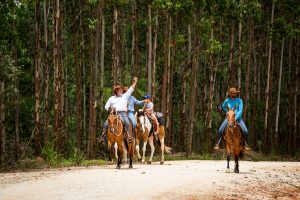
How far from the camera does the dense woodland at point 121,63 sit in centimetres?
2955

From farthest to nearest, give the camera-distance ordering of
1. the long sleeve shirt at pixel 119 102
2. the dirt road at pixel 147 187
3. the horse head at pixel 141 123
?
the horse head at pixel 141 123 < the long sleeve shirt at pixel 119 102 < the dirt road at pixel 147 187

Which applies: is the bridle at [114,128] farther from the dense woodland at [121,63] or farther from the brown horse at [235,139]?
the dense woodland at [121,63]

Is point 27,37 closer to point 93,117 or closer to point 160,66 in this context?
point 160,66

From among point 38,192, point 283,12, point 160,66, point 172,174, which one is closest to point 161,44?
point 160,66

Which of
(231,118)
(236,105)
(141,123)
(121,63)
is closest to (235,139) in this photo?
(231,118)

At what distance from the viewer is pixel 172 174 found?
51.4ft

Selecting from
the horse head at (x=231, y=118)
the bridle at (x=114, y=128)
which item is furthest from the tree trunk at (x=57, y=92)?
the horse head at (x=231, y=118)

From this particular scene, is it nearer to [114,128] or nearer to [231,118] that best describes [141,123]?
[114,128]

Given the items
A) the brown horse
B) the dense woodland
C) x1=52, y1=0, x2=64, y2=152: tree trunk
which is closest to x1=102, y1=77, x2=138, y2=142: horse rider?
the brown horse

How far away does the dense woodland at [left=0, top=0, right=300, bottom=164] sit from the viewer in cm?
2955

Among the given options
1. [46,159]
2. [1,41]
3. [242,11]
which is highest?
[242,11]

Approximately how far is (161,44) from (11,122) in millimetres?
12996

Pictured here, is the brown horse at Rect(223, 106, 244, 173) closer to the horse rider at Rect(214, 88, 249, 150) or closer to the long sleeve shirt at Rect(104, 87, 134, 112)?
the horse rider at Rect(214, 88, 249, 150)

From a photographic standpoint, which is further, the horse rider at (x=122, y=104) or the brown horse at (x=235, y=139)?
the horse rider at (x=122, y=104)
